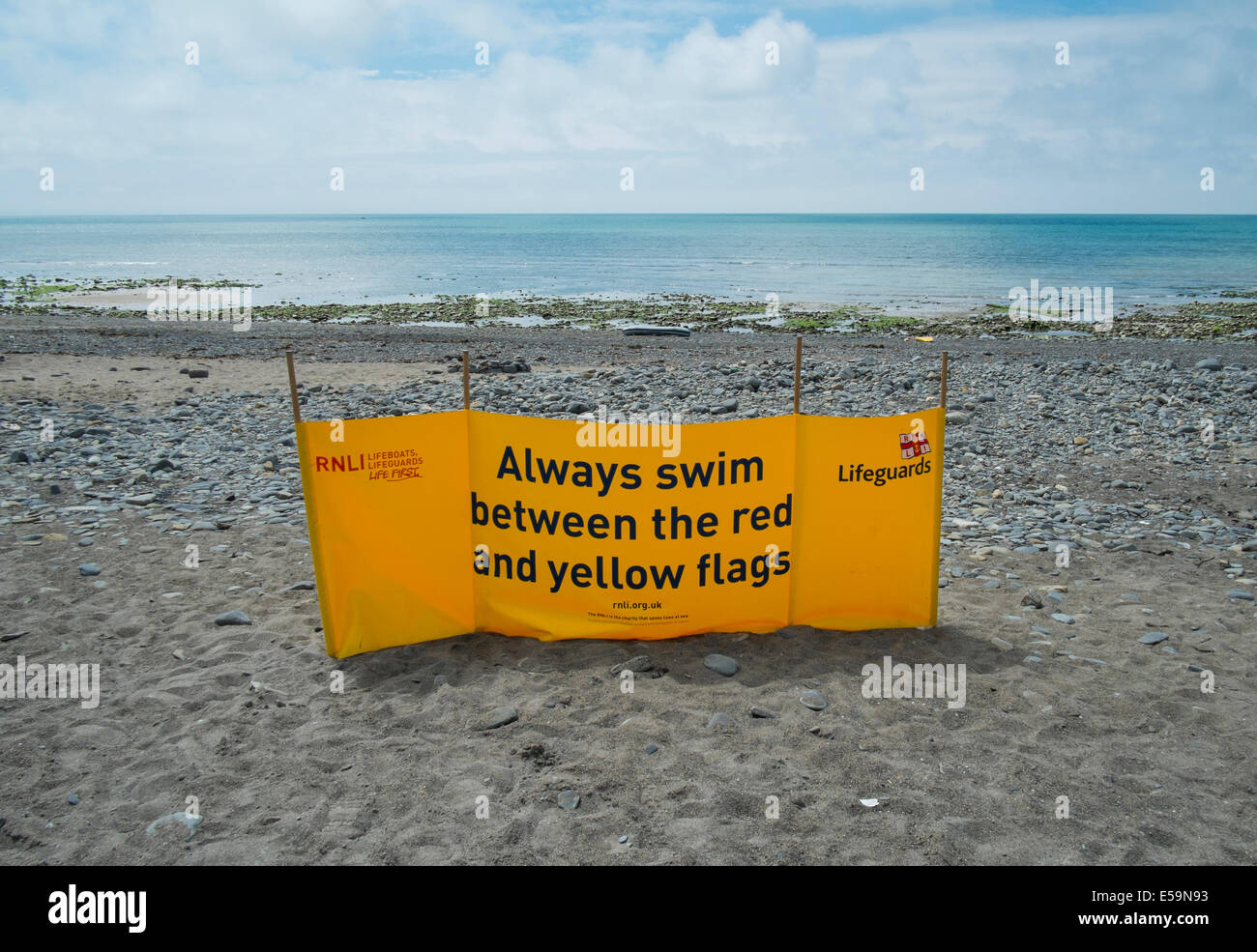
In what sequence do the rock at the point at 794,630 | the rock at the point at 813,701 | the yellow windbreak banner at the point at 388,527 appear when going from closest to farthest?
1. the rock at the point at 813,701
2. the yellow windbreak banner at the point at 388,527
3. the rock at the point at 794,630

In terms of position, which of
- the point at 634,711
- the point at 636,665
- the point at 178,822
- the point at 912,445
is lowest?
the point at 178,822

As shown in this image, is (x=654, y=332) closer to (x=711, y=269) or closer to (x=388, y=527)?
(x=388, y=527)

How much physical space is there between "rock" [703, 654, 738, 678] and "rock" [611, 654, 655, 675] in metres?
0.39

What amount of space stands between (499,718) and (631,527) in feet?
5.39

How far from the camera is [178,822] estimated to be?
4.27 meters

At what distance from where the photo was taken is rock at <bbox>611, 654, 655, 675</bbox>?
19.0 ft

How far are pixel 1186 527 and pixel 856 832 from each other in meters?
6.28

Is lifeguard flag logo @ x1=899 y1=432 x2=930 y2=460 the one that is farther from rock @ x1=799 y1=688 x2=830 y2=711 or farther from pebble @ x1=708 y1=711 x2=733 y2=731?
pebble @ x1=708 y1=711 x2=733 y2=731

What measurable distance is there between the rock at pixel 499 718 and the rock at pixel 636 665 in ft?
2.64

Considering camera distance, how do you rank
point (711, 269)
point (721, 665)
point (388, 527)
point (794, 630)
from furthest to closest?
point (711, 269) < point (794, 630) < point (388, 527) < point (721, 665)

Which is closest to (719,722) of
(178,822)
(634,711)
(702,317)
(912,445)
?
(634,711)

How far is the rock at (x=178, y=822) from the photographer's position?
421cm

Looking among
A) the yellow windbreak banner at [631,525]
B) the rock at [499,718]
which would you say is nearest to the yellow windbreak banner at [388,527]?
the yellow windbreak banner at [631,525]

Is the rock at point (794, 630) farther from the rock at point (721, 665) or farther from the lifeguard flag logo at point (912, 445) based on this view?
the lifeguard flag logo at point (912, 445)
